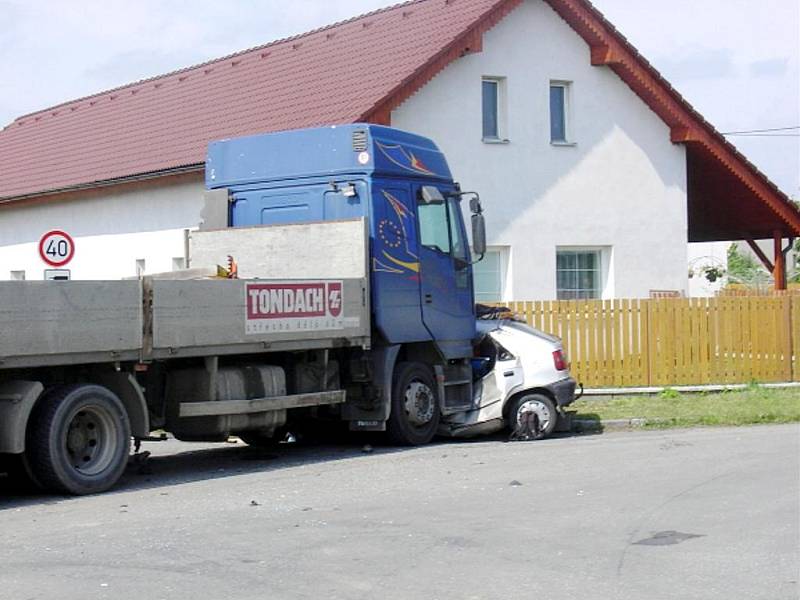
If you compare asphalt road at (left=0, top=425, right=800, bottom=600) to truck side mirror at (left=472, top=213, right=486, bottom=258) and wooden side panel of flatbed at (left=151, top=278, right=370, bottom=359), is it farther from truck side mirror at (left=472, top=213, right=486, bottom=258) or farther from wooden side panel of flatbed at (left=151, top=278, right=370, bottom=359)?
truck side mirror at (left=472, top=213, right=486, bottom=258)

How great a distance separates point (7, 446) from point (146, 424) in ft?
4.93

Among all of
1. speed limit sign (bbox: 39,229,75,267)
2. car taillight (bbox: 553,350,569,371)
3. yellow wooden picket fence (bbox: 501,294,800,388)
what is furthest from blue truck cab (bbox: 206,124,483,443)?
yellow wooden picket fence (bbox: 501,294,800,388)

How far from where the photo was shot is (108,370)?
11836mm

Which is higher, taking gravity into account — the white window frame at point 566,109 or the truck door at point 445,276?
the white window frame at point 566,109

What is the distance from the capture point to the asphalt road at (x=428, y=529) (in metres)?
7.62

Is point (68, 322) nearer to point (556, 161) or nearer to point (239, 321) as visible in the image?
point (239, 321)

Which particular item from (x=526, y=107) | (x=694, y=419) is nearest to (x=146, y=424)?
(x=694, y=419)

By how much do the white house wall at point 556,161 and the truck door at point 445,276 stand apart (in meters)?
7.02

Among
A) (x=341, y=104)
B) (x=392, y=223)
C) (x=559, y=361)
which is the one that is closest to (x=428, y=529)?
(x=392, y=223)

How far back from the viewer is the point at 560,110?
990 inches

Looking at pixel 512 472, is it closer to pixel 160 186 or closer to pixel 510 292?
pixel 510 292

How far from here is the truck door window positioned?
1512 cm

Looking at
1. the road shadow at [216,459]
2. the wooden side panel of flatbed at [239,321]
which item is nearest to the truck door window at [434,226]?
the wooden side panel of flatbed at [239,321]

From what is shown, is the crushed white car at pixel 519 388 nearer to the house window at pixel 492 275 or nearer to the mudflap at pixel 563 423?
the mudflap at pixel 563 423
